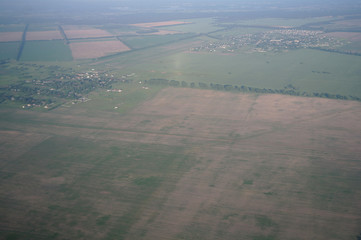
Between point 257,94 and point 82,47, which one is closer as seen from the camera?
point 257,94

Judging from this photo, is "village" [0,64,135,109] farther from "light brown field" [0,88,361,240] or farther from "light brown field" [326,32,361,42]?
"light brown field" [326,32,361,42]

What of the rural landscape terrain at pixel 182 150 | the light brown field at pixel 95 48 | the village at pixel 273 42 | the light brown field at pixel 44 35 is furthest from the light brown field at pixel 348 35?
the light brown field at pixel 44 35

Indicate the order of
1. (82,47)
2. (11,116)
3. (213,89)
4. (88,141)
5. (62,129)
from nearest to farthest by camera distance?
1. (88,141)
2. (62,129)
3. (11,116)
4. (213,89)
5. (82,47)

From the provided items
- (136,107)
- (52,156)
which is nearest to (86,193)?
(52,156)

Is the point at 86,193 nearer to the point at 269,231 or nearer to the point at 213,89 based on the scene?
the point at 269,231

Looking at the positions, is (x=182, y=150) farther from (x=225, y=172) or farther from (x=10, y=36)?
(x=10, y=36)

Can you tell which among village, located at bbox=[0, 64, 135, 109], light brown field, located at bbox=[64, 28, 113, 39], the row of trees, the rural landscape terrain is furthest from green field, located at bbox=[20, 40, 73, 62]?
the row of trees
